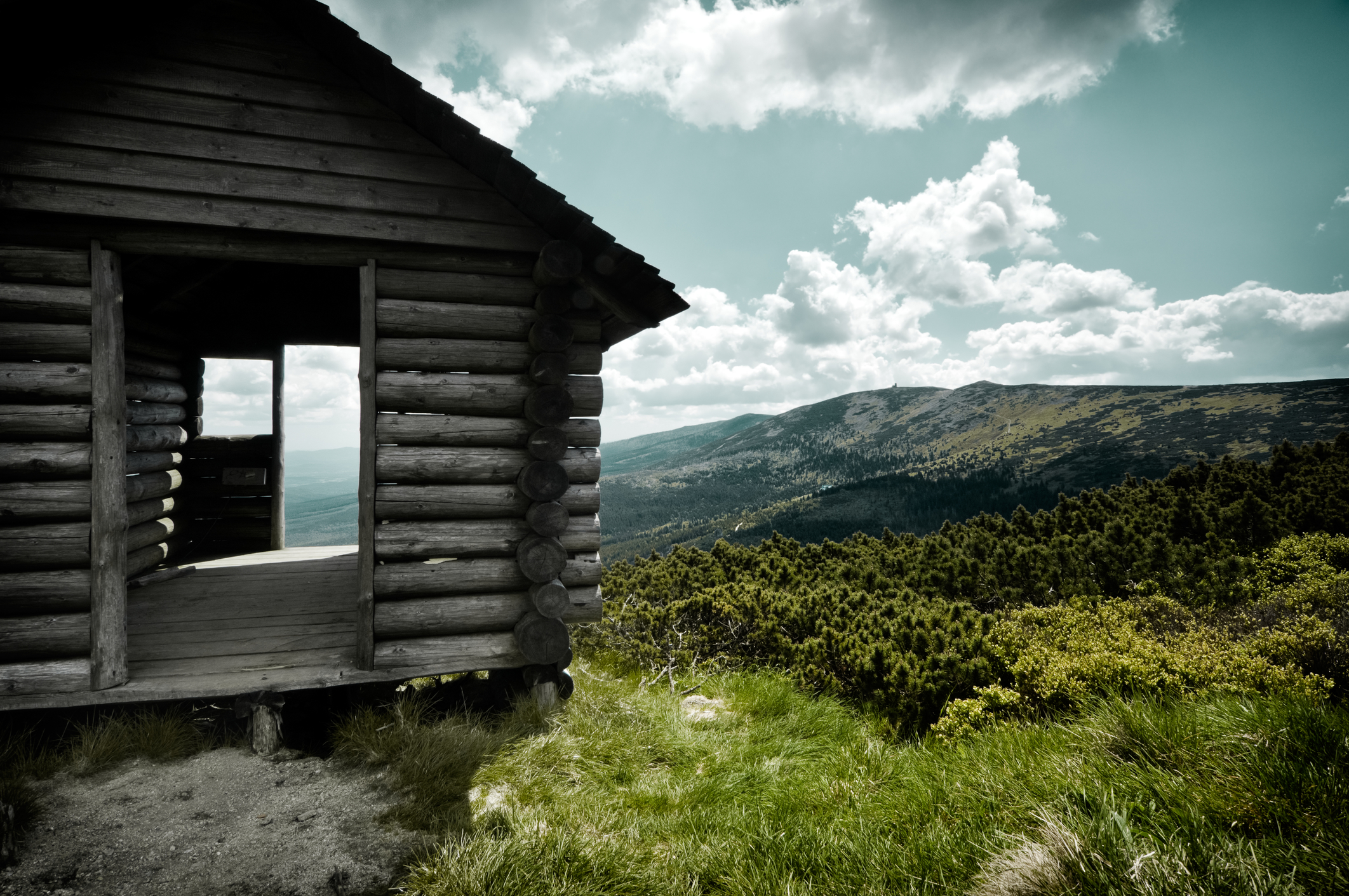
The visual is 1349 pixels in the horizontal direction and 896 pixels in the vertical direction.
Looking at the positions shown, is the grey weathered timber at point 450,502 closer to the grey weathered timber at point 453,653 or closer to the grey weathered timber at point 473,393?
the grey weathered timber at point 473,393

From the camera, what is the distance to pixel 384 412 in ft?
16.0

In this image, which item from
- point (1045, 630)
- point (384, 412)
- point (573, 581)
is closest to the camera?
point (384, 412)

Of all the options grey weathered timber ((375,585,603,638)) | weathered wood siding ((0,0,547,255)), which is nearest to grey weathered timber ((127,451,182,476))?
weathered wood siding ((0,0,547,255))

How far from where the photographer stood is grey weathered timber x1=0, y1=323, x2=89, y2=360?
14.0 ft

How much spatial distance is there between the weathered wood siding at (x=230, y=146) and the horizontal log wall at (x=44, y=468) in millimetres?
576

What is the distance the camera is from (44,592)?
168 inches

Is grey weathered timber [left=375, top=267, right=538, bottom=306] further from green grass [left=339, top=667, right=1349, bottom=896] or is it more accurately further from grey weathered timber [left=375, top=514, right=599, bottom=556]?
green grass [left=339, top=667, right=1349, bottom=896]

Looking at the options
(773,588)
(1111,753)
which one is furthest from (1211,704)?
(773,588)

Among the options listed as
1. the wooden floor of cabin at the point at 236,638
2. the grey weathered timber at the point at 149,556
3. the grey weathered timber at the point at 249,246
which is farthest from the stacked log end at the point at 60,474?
the grey weathered timber at the point at 149,556

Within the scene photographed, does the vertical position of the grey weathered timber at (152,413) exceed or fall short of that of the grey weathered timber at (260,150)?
it falls short

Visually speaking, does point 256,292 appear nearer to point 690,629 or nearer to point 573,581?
point 573,581

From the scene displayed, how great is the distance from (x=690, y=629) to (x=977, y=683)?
3.60m

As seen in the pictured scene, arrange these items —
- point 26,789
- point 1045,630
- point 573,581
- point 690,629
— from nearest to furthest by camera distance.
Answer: point 26,789 < point 573,581 < point 1045,630 < point 690,629

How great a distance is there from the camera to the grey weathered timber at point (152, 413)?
6992 mm
